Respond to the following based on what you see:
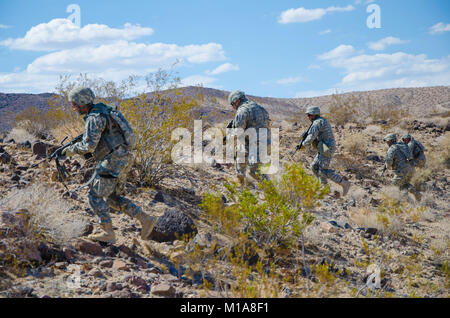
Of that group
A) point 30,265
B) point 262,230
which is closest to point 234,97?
point 262,230

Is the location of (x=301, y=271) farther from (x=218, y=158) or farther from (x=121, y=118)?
(x=218, y=158)

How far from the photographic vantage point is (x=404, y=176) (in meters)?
8.66

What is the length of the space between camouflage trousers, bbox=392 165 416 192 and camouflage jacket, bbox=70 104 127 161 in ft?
22.2

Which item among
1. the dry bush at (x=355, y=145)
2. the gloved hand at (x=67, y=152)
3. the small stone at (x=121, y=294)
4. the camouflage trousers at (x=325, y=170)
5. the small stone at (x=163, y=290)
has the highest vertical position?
the gloved hand at (x=67, y=152)

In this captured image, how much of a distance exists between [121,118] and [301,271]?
282cm

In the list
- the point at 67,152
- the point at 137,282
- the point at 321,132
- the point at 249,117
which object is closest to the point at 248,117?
the point at 249,117

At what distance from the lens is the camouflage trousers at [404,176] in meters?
8.59

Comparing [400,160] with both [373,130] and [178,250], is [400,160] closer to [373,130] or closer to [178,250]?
[178,250]

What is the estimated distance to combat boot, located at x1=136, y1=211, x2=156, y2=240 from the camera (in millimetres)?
4548

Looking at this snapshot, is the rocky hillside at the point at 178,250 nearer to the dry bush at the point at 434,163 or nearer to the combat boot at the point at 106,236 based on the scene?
the combat boot at the point at 106,236

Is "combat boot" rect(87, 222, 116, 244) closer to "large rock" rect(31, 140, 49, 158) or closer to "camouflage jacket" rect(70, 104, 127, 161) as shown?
"camouflage jacket" rect(70, 104, 127, 161)

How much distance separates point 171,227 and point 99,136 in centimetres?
161

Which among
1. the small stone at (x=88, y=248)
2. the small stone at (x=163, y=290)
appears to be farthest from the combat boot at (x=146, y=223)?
the small stone at (x=163, y=290)

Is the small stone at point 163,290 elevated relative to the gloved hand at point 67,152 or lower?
lower
